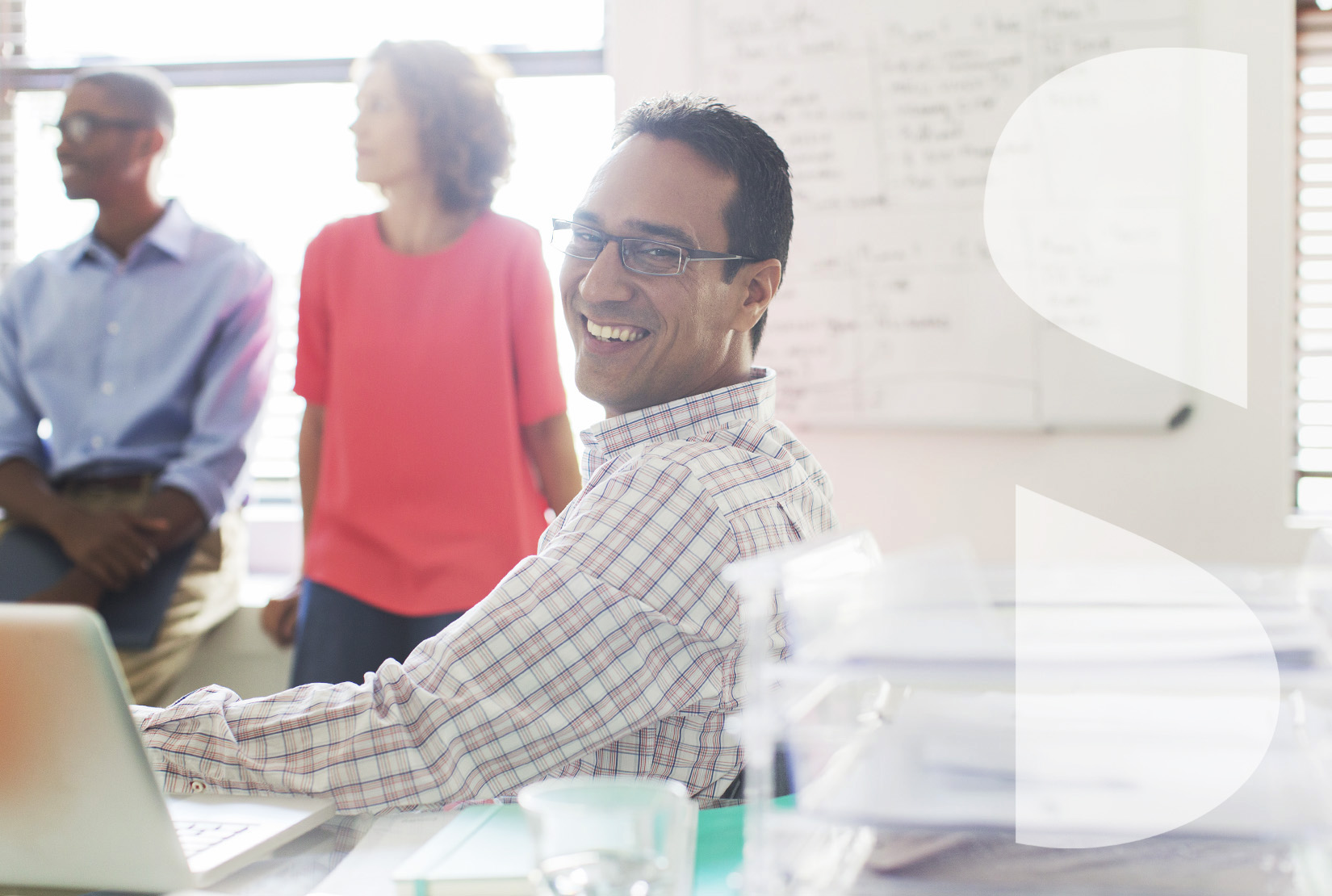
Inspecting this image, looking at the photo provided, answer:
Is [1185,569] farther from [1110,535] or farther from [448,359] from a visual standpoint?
[1110,535]

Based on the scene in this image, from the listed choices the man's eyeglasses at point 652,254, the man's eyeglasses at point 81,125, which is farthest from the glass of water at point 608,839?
the man's eyeglasses at point 81,125

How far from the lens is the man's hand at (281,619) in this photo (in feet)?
A: 6.79

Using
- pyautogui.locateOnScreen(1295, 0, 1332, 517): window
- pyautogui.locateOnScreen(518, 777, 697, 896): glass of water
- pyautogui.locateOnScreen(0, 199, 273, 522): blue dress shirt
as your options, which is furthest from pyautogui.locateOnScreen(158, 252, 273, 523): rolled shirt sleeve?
pyautogui.locateOnScreen(1295, 0, 1332, 517): window

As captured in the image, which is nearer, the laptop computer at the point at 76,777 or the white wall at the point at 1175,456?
the laptop computer at the point at 76,777

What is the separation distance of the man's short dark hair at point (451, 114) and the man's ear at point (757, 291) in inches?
32.8

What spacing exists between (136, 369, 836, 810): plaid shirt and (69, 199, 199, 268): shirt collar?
155 cm

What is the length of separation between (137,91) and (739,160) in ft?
5.12

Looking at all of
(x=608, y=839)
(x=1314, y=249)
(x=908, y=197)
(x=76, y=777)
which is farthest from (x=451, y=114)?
(x=1314, y=249)

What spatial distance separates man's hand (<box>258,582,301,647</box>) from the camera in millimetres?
2068

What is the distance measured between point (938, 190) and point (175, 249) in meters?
1.56

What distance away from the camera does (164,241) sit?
2172 millimetres

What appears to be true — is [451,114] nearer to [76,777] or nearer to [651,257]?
[651,257]

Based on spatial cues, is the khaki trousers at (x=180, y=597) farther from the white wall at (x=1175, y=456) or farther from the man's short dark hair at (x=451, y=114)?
the white wall at (x=1175, y=456)

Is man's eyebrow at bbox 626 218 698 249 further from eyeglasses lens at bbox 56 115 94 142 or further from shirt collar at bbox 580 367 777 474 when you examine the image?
eyeglasses lens at bbox 56 115 94 142
